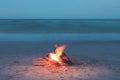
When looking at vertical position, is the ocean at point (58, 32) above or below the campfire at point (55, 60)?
above

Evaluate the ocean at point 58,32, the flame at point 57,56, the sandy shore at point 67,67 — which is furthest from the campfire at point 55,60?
the ocean at point 58,32

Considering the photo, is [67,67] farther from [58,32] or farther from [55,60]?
[58,32]

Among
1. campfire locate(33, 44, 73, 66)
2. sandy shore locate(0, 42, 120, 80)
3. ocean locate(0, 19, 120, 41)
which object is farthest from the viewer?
ocean locate(0, 19, 120, 41)

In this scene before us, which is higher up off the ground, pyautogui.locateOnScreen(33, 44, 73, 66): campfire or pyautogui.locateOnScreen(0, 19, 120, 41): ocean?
pyautogui.locateOnScreen(0, 19, 120, 41): ocean

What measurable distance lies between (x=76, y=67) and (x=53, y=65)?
578 millimetres

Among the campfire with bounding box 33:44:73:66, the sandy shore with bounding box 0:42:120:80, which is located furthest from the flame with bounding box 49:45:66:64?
the sandy shore with bounding box 0:42:120:80

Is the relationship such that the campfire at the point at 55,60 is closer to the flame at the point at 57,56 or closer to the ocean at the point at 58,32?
the flame at the point at 57,56

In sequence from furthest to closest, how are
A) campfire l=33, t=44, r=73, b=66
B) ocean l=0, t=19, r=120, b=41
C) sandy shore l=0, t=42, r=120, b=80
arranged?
ocean l=0, t=19, r=120, b=41 < campfire l=33, t=44, r=73, b=66 < sandy shore l=0, t=42, r=120, b=80

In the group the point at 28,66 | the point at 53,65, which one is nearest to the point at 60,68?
the point at 53,65

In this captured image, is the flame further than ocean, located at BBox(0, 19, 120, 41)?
No

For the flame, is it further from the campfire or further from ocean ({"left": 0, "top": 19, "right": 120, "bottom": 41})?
ocean ({"left": 0, "top": 19, "right": 120, "bottom": 41})

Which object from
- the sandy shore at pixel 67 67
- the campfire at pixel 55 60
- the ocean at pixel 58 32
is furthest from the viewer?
the ocean at pixel 58 32

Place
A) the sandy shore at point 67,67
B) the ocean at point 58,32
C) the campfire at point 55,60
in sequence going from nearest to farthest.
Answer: the sandy shore at point 67,67 → the campfire at point 55,60 → the ocean at point 58,32

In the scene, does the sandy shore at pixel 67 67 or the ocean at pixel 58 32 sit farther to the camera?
the ocean at pixel 58 32
